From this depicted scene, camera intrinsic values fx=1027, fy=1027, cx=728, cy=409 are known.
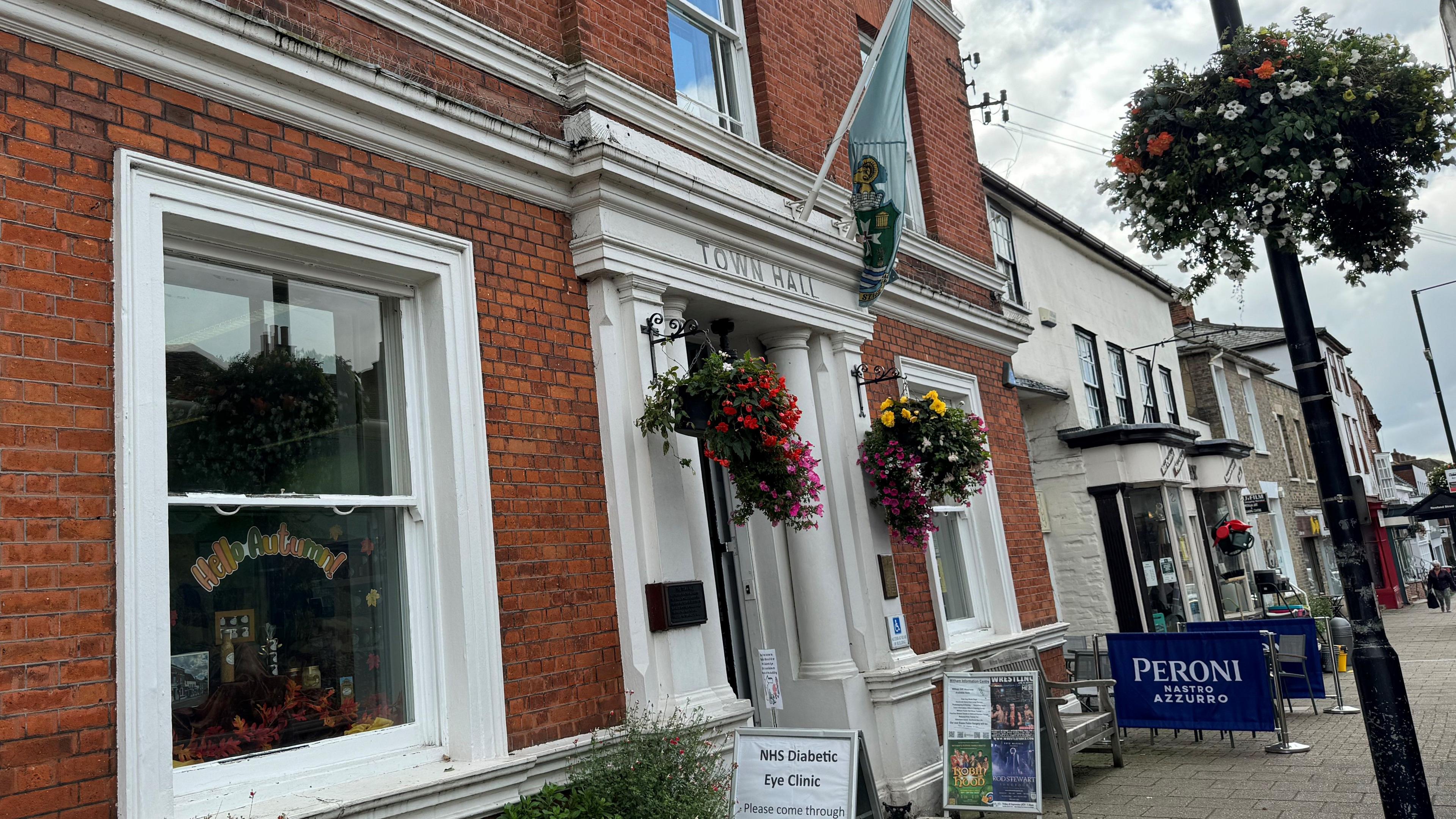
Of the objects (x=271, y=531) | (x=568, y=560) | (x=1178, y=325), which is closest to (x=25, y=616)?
(x=271, y=531)

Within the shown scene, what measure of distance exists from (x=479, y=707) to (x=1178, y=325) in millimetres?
22921

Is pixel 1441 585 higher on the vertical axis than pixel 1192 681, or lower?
lower

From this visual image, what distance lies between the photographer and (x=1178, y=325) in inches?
947

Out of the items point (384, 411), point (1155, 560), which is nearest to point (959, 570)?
point (384, 411)

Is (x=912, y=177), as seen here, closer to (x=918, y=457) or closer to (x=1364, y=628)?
(x=918, y=457)

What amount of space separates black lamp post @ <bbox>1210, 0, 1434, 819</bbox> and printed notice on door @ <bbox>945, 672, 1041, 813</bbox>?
67.1 inches

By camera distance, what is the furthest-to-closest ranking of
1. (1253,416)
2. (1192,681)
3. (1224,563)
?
(1253,416), (1224,563), (1192,681)

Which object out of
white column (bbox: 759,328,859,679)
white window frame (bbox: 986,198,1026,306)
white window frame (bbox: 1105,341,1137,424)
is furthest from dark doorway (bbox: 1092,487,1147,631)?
white column (bbox: 759,328,859,679)

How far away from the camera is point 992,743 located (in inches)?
244

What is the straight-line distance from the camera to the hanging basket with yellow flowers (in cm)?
740

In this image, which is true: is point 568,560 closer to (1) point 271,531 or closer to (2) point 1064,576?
(1) point 271,531

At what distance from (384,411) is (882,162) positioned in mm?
4290

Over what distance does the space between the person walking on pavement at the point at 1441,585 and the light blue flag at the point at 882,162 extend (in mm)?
27551

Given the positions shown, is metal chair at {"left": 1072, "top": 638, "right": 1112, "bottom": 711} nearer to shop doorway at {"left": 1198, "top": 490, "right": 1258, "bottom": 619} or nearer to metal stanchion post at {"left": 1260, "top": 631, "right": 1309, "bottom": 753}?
metal stanchion post at {"left": 1260, "top": 631, "right": 1309, "bottom": 753}
